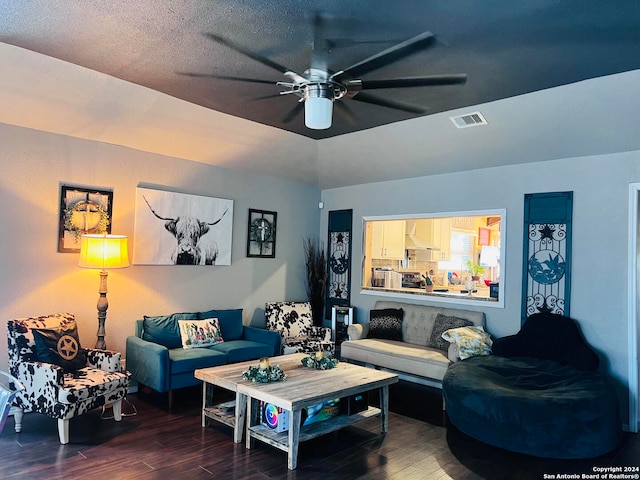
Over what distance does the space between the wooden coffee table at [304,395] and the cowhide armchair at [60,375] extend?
1.16m

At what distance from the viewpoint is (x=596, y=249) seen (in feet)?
14.2

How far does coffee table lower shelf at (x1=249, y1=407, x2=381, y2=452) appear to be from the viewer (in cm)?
329

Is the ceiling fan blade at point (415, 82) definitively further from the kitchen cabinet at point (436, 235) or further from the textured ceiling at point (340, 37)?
the kitchen cabinet at point (436, 235)

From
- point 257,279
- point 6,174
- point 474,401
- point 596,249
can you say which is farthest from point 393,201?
point 6,174

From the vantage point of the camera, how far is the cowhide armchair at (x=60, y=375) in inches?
135

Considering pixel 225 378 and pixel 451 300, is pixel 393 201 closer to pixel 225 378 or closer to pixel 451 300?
pixel 451 300

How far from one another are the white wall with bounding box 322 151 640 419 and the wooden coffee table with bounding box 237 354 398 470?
191cm

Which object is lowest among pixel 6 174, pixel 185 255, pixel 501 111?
pixel 185 255

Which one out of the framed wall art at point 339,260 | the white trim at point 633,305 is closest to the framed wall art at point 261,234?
the framed wall art at point 339,260

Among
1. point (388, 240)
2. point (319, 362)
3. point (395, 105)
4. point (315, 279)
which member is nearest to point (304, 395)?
point (319, 362)

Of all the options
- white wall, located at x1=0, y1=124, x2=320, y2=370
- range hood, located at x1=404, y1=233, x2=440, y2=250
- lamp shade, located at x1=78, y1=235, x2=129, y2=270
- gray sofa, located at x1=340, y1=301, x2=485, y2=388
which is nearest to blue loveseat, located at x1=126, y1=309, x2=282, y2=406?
white wall, located at x1=0, y1=124, x2=320, y2=370

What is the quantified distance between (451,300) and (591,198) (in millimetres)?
1857

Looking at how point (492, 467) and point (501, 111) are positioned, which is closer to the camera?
point (492, 467)

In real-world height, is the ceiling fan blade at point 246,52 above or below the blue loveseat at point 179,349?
above
